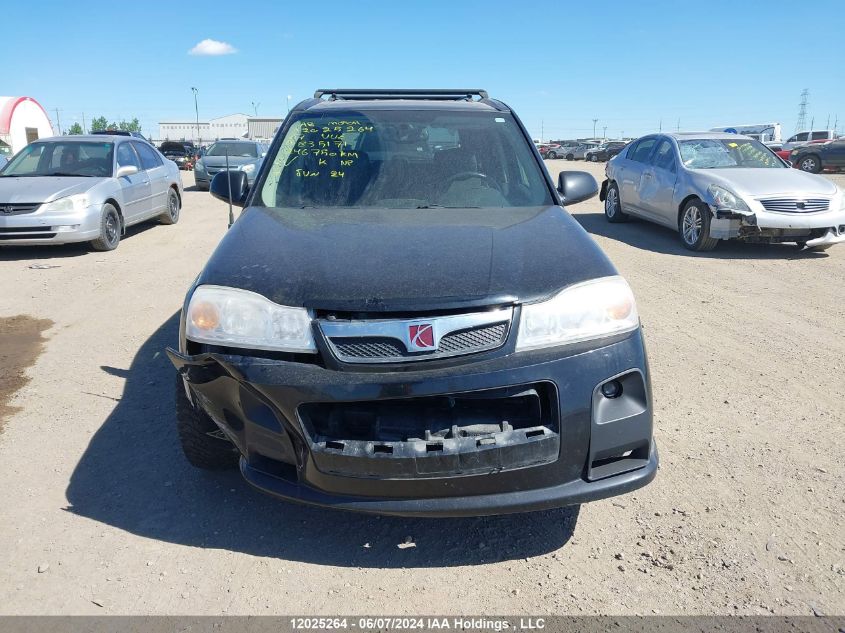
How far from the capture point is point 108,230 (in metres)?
9.55

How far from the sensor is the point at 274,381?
Result: 2.36 metres

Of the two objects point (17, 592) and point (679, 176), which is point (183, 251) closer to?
point (679, 176)

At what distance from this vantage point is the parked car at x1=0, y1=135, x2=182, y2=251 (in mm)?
8828

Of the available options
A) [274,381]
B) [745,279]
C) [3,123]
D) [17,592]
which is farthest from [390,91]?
[3,123]

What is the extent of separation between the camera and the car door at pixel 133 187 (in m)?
10.1

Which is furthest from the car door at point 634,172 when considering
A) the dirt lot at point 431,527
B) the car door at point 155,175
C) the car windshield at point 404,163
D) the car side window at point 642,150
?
the car door at point 155,175

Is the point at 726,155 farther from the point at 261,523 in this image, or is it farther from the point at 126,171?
the point at 261,523

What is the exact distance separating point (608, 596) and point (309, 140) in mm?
2803

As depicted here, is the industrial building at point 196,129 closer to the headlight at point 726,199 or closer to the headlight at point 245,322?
the headlight at point 726,199

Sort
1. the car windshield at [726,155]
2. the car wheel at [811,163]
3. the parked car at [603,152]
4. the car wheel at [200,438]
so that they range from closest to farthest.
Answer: the car wheel at [200,438] → the car windshield at [726,155] → the car wheel at [811,163] → the parked car at [603,152]

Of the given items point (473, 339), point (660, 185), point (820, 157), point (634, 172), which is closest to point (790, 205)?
point (660, 185)

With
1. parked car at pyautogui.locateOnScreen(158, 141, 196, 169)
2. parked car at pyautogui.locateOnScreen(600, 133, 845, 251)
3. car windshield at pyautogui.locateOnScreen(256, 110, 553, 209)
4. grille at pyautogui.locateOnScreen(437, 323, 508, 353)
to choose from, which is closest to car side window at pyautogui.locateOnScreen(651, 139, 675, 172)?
parked car at pyautogui.locateOnScreen(600, 133, 845, 251)

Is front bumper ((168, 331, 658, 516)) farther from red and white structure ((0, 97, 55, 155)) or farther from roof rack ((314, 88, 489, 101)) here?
red and white structure ((0, 97, 55, 155))

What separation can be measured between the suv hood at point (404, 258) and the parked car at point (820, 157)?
25.3m
